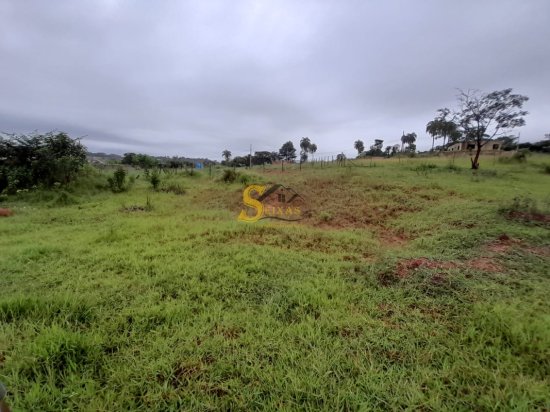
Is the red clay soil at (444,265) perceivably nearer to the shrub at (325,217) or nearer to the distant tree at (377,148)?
the shrub at (325,217)

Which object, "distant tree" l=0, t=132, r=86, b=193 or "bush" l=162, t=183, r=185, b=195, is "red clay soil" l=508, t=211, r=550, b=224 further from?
"distant tree" l=0, t=132, r=86, b=193

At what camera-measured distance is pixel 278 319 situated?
2.45 meters

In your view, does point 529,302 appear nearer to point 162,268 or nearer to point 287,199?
point 162,268

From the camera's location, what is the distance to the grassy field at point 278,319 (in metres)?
1.67

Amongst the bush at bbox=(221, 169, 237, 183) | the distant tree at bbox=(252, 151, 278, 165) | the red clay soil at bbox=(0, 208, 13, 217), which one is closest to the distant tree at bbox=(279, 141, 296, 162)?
the distant tree at bbox=(252, 151, 278, 165)

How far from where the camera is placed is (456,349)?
1.99 metres

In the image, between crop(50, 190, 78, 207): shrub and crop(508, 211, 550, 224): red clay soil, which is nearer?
crop(508, 211, 550, 224): red clay soil

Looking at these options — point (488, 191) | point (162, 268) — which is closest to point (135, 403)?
point (162, 268)

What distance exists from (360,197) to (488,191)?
421 cm

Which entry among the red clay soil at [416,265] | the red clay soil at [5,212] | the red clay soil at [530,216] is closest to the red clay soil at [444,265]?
the red clay soil at [416,265]

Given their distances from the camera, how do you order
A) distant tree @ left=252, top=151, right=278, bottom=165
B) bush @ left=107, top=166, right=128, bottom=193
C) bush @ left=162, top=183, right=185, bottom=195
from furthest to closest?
1. distant tree @ left=252, top=151, right=278, bottom=165
2. bush @ left=107, top=166, right=128, bottom=193
3. bush @ left=162, top=183, right=185, bottom=195

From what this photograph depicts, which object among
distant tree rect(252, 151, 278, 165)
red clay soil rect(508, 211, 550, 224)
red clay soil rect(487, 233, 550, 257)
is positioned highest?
distant tree rect(252, 151, 278, 165)

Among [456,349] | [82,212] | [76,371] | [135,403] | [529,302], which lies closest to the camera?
[135,403]

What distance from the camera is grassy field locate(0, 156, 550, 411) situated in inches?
65.6
